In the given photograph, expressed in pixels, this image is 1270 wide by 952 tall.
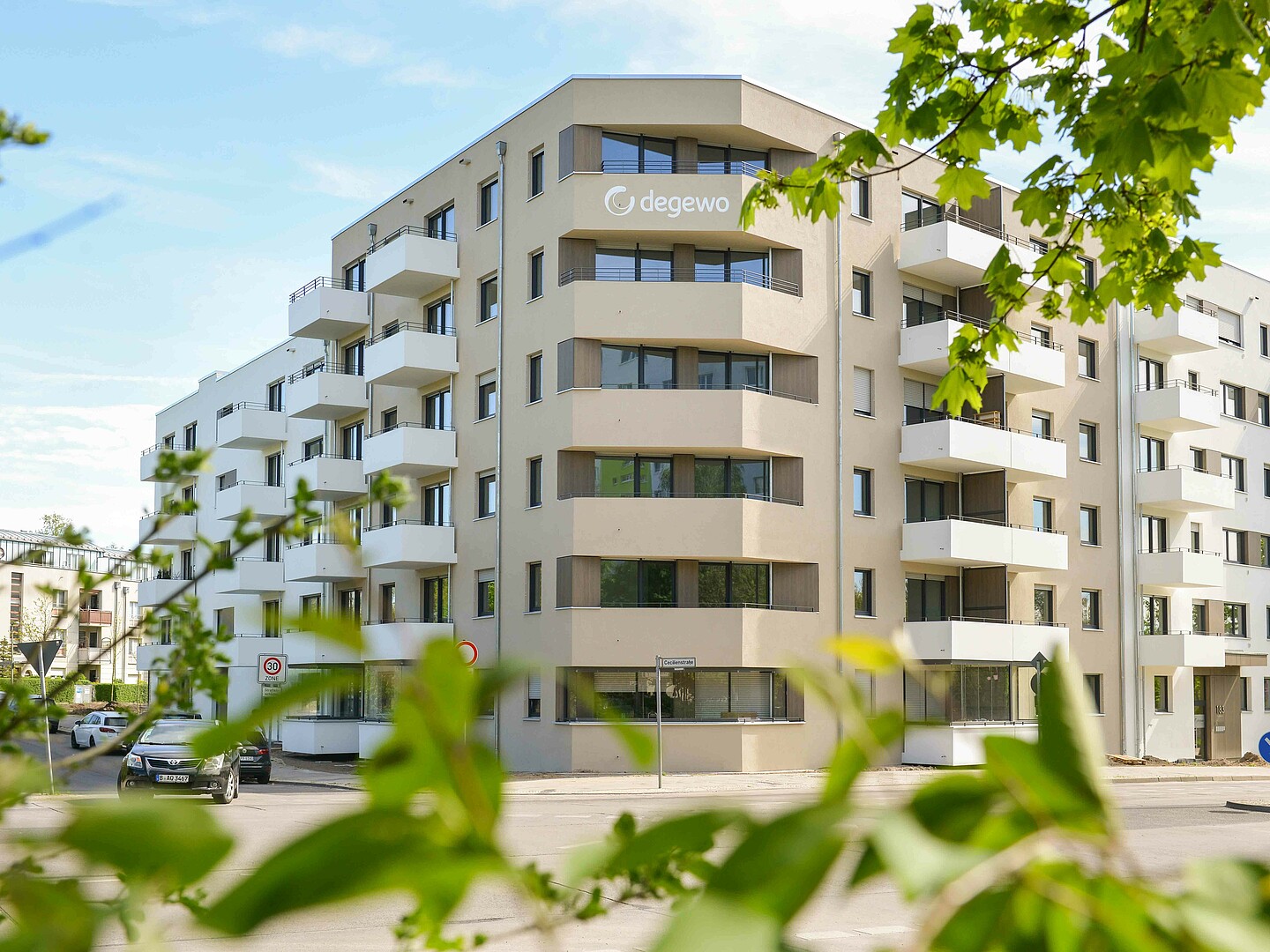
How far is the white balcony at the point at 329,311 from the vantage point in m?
40.8

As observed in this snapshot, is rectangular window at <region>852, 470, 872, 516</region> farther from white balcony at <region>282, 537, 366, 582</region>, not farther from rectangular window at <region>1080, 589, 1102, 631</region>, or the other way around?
white balcony at <region>282, 537, 366, 582</region>

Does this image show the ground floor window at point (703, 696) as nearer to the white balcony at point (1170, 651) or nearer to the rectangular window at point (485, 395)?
the rectangular window at point (485, 395)

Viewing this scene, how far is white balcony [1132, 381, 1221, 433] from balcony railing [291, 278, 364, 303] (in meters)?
25.0

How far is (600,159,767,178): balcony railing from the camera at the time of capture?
33562mm

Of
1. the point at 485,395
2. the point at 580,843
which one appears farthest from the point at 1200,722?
the point at 580,843

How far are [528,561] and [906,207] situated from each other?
14462 mm

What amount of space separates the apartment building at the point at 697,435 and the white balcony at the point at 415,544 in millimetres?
92

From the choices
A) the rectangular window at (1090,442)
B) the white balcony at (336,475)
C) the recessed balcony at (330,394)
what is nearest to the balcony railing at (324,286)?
the recessed balcony at (330,394)

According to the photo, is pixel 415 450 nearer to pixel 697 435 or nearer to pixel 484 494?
pixel 484 494

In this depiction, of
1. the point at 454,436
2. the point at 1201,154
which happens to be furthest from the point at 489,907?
the point at 454,436

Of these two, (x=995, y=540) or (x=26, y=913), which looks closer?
(x=26, y=913)

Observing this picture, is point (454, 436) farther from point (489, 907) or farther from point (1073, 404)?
point (489, 907)

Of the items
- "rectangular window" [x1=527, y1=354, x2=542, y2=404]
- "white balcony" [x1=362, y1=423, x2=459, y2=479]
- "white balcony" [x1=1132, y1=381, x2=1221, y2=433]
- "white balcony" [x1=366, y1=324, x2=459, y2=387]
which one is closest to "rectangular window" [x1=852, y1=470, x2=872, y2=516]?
"rectangular window" [x1=527, y1=354, x2=542, y2=404]

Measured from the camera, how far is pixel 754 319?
32.7 metres
